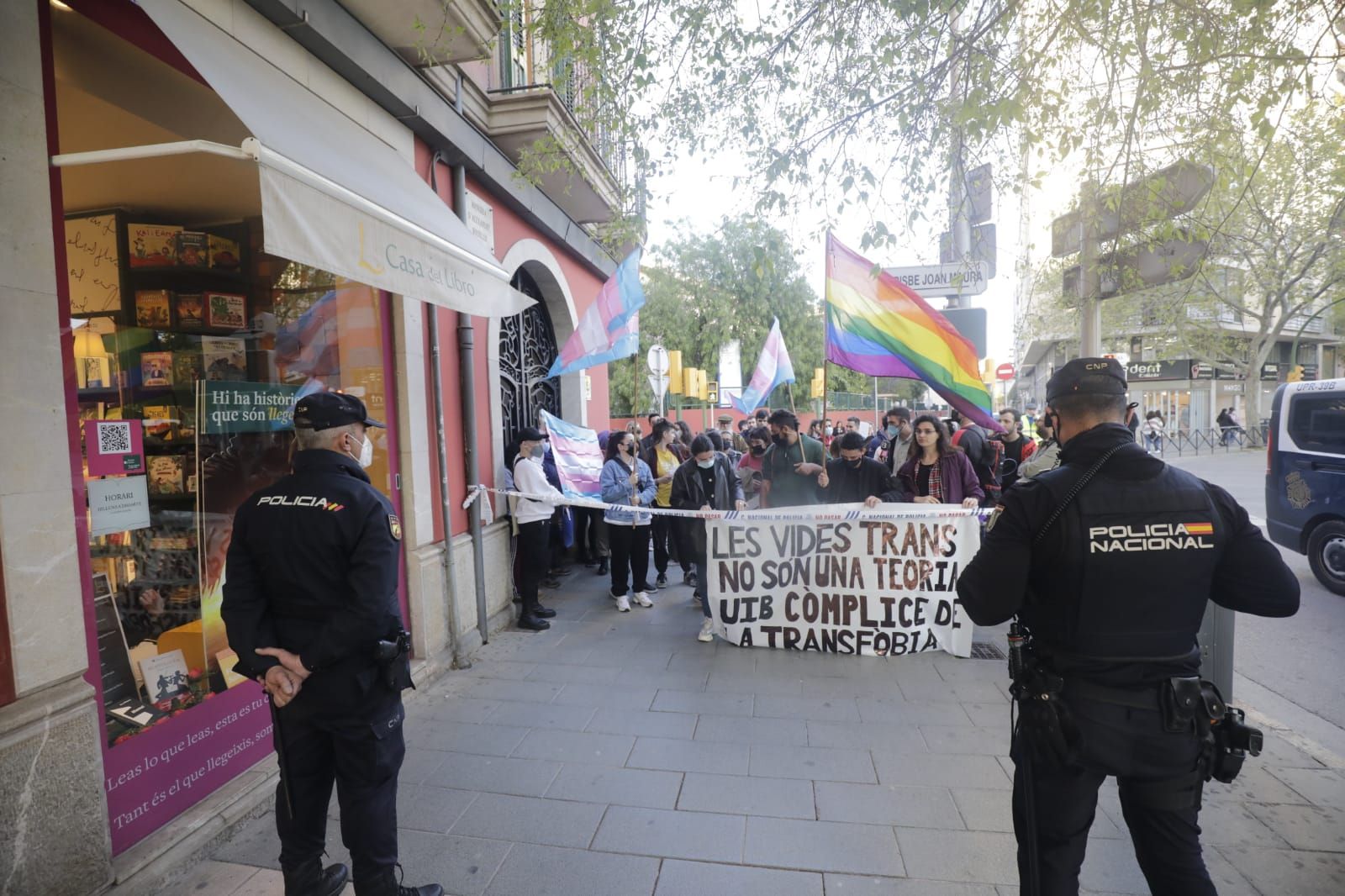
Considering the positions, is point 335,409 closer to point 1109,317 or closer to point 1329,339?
point 1109,317

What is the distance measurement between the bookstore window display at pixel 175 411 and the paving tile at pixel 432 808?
46.4 inches

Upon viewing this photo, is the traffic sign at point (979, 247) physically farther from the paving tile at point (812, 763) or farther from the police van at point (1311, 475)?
the police van at point (1311, 475)

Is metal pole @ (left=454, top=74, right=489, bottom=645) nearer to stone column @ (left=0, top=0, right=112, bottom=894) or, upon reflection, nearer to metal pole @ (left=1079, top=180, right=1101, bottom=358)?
stone column @ (left=0, top=0, right=112, bottom=894)

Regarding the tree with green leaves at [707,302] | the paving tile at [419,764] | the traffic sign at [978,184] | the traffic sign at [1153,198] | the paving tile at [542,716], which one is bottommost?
the paving tile at [542,716]

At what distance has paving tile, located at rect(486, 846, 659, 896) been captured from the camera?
276 cm

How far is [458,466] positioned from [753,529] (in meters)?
2.60

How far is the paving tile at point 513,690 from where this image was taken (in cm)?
476

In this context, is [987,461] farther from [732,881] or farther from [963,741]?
[732,881]

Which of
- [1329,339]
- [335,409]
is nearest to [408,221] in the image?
[335,409]

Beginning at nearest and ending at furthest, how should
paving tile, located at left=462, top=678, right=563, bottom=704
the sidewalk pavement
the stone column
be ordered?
the stone column, the sidewalk pavement, paving tile, located at left=462, top=678, right=563, bottom=704

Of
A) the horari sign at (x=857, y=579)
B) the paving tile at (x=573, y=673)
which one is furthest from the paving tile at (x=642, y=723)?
the horari sign at (x=857, y=579)

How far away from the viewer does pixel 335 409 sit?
2.53m

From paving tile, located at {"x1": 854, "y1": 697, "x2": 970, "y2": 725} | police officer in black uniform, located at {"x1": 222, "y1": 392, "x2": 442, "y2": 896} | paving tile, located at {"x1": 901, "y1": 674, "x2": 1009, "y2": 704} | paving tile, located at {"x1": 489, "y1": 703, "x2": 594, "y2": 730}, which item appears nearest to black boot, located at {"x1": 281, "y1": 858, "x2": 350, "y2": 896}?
police officer in black uniform, located at {"x1": 222, "y1": 392, "x2": 442, "y2": 896}

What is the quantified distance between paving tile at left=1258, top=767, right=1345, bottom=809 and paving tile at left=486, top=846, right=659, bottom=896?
9.90 ft
